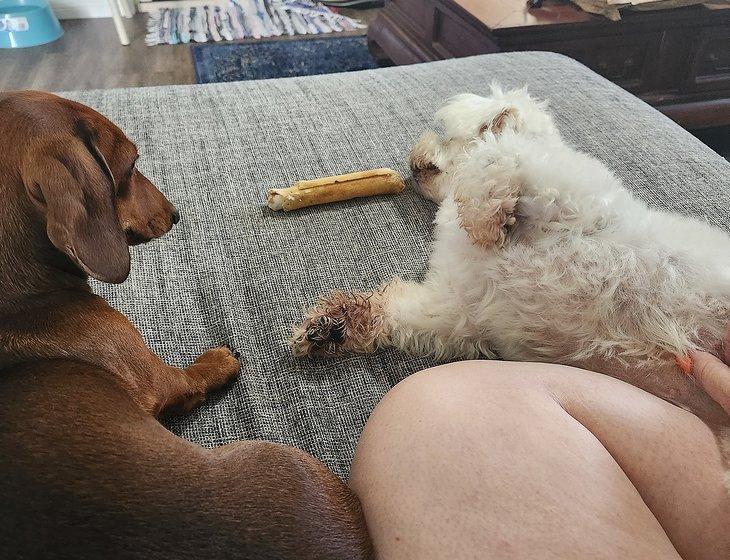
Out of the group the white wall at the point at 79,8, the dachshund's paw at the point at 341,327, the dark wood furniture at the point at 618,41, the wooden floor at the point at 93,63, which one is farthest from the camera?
the white wall at the point at 79,8

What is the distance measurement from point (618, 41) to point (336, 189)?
2.09m

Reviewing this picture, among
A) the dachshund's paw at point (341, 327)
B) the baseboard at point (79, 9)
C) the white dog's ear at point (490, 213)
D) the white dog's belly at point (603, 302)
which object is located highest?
the white dog's ear at point (490, 213)

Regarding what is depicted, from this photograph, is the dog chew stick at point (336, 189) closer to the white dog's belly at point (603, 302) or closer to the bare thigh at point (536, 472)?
the white dog's belly at point (603, 302)

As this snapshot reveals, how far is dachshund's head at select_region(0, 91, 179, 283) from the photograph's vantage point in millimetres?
958

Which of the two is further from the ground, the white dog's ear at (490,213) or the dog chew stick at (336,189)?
the white dog's ear at (490,213)

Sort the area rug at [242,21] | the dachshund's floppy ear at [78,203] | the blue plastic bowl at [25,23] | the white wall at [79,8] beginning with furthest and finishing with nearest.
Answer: the white wall at [79,8] → the area rug at [242,21] → the blue plastic bowl at [25,23] → the dachshund's floppy ear at [78,203]

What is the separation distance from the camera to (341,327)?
130 centimetres

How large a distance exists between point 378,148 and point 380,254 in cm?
49

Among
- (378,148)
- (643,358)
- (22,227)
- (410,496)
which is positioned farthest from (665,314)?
(22,227)

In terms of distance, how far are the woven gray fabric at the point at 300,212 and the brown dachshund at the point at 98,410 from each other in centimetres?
12

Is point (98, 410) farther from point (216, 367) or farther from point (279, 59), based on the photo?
point (279, 59)

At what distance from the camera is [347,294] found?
145 cm

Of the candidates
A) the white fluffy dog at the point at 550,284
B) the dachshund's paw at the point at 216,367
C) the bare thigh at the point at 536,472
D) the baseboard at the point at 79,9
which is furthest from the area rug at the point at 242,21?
the bare thigh at the point at 536,472

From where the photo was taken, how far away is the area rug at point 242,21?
15.0 feet
